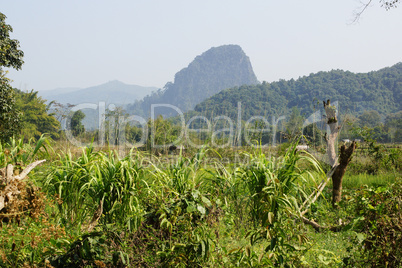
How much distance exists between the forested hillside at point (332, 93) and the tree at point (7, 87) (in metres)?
34.9

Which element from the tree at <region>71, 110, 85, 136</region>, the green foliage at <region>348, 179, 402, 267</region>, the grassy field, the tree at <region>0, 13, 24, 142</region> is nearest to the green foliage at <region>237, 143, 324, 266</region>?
the grassy field

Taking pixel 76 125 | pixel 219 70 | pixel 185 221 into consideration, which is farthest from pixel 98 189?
pixel 219 70

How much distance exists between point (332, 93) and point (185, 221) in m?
51.6

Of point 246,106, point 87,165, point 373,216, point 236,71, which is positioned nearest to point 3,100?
point 87,165

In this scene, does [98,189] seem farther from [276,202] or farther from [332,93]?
[332,93]

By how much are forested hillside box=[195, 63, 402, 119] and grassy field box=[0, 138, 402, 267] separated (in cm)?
4246

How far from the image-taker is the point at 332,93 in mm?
49688

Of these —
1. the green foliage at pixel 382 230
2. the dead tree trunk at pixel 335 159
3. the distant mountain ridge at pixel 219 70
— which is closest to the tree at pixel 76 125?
the dead tree trunk at pixel 335 159

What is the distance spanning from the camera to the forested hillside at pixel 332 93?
47406mm

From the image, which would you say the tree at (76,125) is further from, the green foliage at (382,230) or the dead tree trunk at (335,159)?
the green foliage at (382,230)

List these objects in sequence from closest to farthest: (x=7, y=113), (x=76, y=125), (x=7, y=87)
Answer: (x=76, y=125)
(x=7, y=113)
(x=7, y=87)

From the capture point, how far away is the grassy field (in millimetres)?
2146

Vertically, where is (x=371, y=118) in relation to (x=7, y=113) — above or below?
above

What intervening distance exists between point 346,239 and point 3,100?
10.2 metres
